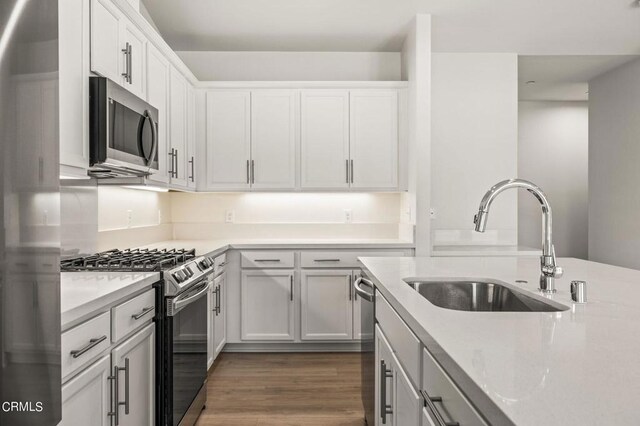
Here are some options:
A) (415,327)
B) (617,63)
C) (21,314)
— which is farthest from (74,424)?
(617,63)

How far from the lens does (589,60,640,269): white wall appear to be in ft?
16.0

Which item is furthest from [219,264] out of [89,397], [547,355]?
[547,355]

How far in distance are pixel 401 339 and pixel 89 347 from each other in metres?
0.99

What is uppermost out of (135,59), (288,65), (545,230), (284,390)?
(288,65)

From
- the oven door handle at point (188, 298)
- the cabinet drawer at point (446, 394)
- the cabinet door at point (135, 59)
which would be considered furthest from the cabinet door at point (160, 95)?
the cabinet drawer at point (446, 394)

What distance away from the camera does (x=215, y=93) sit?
4102mm

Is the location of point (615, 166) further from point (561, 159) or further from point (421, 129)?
point (421, 129)

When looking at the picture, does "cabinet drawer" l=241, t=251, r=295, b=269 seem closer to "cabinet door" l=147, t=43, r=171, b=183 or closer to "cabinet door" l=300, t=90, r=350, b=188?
"cabinet door" l=300, t=90, r=350, b=188

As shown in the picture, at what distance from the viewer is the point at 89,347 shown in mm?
1449

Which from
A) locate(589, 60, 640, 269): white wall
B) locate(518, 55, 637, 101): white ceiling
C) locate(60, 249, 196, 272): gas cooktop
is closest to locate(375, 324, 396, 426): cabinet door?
locate(60, 249, 196, 272): gas cooktop

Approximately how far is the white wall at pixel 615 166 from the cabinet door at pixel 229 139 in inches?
161

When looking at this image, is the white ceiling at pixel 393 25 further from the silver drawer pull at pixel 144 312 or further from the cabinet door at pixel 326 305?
the silver drawer pull at pixel 144 312

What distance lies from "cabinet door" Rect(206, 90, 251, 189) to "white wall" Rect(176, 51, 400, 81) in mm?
429

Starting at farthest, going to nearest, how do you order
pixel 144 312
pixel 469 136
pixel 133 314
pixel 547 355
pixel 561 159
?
pixel 561 159 < pixel 469 136 < pixel 144 312 < pixel 133 314 < pixel 547 355
